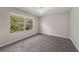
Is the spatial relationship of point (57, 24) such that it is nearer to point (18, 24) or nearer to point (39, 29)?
point (39, 29)

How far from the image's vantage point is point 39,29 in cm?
733

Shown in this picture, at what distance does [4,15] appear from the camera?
123 inches

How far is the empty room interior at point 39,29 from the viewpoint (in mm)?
2900

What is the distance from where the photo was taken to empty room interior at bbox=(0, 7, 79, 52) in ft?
9.52

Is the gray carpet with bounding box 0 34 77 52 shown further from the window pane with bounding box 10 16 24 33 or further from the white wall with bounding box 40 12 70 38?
the white wall with bounding box 40 12 70 38

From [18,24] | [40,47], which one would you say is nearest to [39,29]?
[18,24]

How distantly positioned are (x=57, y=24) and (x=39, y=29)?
7.76 feet

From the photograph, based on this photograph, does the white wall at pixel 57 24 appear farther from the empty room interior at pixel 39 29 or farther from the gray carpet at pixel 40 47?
the gray carpet at pixel 40 47

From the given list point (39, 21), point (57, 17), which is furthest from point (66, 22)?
point (39, 21)

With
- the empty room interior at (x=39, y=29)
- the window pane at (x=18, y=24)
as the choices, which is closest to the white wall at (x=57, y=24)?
the empty room interior at (x=39, y=29)

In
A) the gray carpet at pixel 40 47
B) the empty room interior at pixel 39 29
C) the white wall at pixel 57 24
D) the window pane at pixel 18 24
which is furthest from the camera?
the white wall at pixel 57 24
